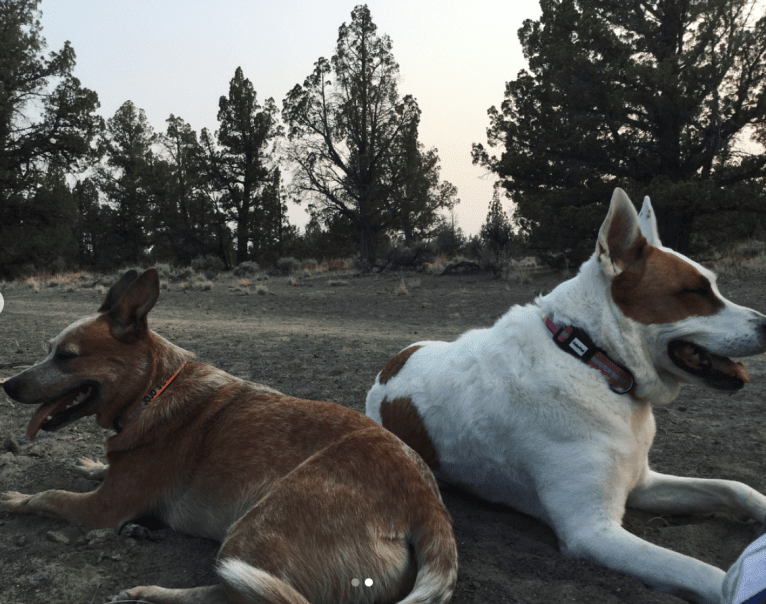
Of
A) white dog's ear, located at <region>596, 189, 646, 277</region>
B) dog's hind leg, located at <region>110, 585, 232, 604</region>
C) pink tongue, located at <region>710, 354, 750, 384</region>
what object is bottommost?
dog's hind leg, located at <region>110, 585, 232, 604</region>

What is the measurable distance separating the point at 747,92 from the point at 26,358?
19.7m

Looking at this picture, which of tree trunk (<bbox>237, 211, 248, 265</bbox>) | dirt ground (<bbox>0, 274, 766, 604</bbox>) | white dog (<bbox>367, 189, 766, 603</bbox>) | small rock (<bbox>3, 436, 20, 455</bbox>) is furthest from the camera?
tree trunk (<bbox>237, 211, 248, 265</bbox>)

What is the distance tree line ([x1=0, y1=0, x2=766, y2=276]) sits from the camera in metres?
17.3

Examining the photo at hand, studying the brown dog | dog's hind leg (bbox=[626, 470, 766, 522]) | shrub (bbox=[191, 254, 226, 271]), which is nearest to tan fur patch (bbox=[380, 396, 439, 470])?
the brown dog

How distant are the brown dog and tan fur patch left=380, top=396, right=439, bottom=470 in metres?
0.55

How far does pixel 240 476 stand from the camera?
2.64 metres

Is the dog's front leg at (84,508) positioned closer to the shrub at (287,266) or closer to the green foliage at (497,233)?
the green foliage at (497,233)

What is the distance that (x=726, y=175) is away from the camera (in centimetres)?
1758

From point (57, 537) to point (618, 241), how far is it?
3086mm

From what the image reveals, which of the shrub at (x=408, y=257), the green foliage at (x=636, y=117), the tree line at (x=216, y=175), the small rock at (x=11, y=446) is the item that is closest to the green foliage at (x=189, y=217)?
the tree line at (x=216, y=175)

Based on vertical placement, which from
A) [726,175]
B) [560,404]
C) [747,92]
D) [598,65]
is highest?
[598,65]

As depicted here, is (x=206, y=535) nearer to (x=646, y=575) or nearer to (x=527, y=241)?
(x=646, y=575)

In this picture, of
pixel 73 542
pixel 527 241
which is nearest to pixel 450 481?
pixel 73 542

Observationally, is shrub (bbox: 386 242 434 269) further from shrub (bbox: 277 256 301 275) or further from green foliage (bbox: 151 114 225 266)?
green foliage (bbox: 151 114 225 266)
